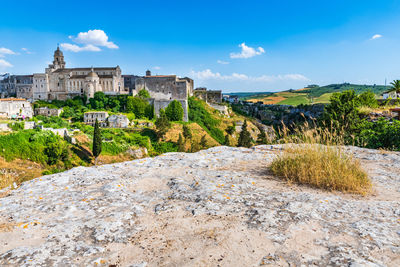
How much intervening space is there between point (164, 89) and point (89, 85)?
17.1m

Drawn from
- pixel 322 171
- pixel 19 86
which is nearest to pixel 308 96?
pixel 19 86

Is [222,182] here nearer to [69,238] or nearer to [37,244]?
[69,238]

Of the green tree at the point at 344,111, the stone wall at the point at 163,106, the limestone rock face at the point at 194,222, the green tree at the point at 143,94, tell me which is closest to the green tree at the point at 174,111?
the stone wall at the point at 163,106

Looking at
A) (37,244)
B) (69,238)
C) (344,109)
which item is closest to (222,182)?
(69,238)

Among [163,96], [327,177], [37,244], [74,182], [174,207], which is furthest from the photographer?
[163,96]

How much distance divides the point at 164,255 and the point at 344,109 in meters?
18.9

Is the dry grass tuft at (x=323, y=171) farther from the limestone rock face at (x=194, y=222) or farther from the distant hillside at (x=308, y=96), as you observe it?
the distant hillside at (x=308, y=96)

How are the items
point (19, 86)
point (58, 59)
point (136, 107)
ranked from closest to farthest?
1. point (136, 107)
2. point (19, 86)
3. point (58, 59)

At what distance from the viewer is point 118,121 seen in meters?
41.7

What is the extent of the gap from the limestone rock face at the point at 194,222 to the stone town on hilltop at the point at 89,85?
4335 centimetres

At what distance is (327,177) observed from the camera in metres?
4.60

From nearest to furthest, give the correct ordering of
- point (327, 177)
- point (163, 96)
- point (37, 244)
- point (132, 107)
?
point (37, 244) < point (327, 177) < point (132, 107) < point (163, 96)

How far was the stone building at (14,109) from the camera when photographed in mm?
40122

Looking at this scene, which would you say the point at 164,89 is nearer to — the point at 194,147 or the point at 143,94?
the point at 143,94
